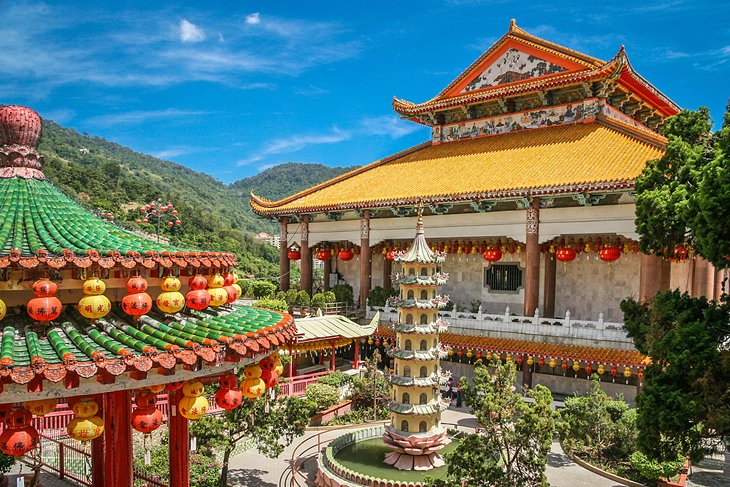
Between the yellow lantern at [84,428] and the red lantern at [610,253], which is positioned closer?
the yellow lantern at [84,428]

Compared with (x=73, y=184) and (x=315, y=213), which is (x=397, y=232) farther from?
(x=73, y=184)

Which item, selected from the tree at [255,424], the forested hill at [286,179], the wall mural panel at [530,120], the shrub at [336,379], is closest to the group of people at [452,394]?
the shrub at [336,379]

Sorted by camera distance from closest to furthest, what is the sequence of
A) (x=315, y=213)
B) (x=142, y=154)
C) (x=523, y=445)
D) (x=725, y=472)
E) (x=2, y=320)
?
1. (x=2, y=320)
2. (x=523, y=445)
3. (x=725, y=472)
4. (x=315, y=213)
5. (x=142, y=154)

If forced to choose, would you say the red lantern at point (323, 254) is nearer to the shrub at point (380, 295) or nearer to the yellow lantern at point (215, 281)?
the shrub at point (380, 295)

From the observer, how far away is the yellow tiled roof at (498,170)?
19.4 m

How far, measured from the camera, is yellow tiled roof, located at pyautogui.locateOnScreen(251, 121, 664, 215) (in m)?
19.4

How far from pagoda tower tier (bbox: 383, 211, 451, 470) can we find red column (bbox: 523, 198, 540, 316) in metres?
6.69

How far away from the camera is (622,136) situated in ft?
71.4

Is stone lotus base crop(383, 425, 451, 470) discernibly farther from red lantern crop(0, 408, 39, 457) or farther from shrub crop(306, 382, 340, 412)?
red lantern crop(0, 408, 39, 457)

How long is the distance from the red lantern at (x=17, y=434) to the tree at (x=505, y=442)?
757cm

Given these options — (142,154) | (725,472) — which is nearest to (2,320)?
(725,472)

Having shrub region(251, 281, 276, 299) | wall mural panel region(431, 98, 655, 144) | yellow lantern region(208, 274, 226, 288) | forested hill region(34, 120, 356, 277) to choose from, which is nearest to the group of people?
shrub region(251, 281, 276, 299)

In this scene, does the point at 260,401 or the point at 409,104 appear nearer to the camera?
the point at 260,401

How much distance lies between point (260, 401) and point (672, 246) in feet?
31.6
